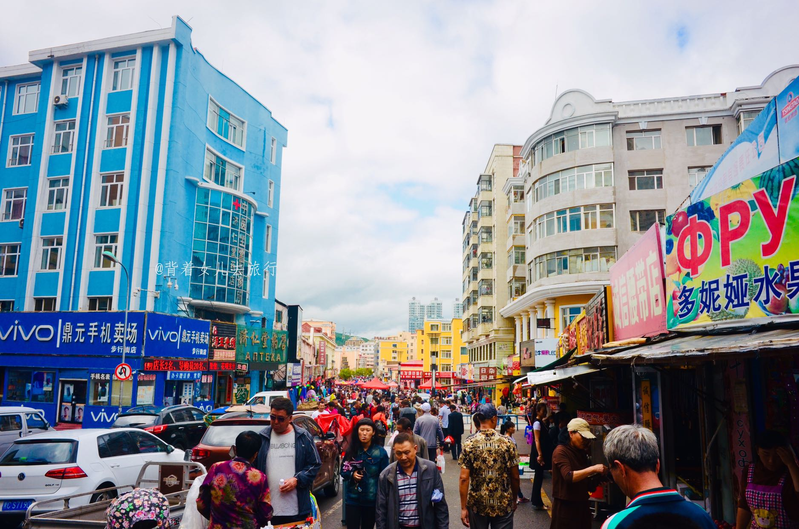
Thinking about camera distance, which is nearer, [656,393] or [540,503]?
[656,393]

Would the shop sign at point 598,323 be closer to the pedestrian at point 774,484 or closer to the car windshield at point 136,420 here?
the pedestrian at point 774,484

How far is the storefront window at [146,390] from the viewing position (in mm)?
27328

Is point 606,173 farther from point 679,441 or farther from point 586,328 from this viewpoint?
point 679,441

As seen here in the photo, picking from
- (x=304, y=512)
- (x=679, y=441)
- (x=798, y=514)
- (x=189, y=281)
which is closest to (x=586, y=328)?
(x=679, y=441)

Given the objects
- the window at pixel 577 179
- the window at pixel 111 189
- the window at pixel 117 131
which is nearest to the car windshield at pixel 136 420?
the window at pixel 111 189

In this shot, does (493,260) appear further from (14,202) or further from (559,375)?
(559,375)

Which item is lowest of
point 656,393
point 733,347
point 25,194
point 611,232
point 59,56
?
point 656,393

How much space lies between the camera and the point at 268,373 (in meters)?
46.0

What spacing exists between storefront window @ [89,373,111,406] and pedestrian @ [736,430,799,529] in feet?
90.7

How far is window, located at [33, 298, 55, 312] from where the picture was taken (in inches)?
1291

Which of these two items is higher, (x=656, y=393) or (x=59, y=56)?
(x=59, y=56)

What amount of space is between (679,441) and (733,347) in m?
5.77

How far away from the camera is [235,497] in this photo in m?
4.42

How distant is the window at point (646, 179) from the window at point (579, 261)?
4.36 meters
